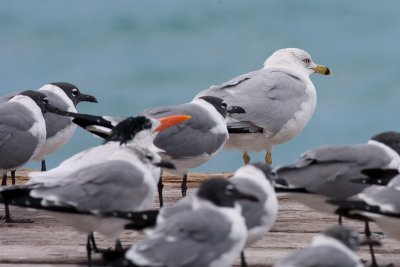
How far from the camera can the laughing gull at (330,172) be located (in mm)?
Result: 6770

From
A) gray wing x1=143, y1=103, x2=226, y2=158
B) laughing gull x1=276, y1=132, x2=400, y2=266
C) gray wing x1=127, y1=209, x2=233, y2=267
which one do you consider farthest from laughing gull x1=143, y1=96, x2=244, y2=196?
gray wing x1=127, y1=209, x2=233, y2=267

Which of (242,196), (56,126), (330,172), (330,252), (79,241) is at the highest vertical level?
(242,196)

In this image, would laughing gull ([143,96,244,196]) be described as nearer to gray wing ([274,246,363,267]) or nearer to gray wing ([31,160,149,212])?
gray wing ([31,160,149,212])

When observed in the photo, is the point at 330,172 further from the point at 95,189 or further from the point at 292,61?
the point at 292,61

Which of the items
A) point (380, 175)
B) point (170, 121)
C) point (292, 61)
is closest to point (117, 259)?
point (380, 175)

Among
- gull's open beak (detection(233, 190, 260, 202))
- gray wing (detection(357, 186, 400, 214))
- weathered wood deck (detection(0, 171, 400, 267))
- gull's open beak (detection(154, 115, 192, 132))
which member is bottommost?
weathered wood deck (detection(0, 171, 400, 267))

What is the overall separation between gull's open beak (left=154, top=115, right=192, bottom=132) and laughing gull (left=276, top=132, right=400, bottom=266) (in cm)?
104

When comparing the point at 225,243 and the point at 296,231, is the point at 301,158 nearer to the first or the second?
the point at 296,231

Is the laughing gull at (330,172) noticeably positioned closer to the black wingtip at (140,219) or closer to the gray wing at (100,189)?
the gray wing at (100,189)

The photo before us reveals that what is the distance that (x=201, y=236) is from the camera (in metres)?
5.25

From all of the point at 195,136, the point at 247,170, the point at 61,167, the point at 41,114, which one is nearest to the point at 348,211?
the point at 247,170

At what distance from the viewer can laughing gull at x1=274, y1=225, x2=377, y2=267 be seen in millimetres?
5090

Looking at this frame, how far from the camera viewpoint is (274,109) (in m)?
9.77

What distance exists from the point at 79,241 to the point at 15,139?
1299 millimetres
